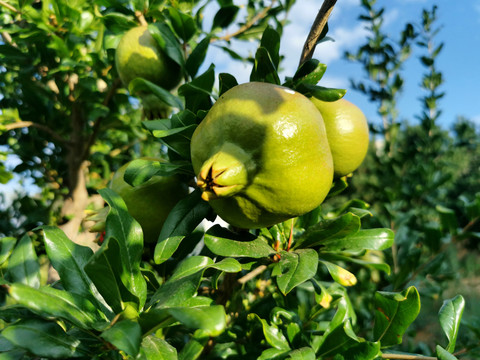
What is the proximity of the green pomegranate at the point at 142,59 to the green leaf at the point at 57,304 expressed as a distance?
61 cm

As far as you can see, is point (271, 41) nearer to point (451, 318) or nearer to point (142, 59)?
point (142, 59)

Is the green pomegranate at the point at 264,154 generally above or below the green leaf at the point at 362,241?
above

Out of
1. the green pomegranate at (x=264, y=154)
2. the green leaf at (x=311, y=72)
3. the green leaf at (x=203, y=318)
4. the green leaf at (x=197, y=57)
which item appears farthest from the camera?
the green leaf at (x=197, y=57)

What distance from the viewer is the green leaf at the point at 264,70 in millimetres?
658

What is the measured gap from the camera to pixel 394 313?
2.21 feet

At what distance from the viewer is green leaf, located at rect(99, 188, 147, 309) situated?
0.61m

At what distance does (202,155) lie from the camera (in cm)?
59

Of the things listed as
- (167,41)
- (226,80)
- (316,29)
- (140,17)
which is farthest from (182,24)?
(316,29)

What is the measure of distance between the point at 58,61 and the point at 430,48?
1858 mm

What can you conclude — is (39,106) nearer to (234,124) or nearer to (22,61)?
(22,61)

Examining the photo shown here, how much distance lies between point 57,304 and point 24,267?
0.28m

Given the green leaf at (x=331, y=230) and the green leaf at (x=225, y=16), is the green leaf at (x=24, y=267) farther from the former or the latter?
the green leaf at (x=225, y=16)

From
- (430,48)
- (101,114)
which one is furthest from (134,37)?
(430,48)

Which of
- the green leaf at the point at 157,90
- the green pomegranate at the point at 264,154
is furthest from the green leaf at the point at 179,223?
the green leaf at the point at 157,90
